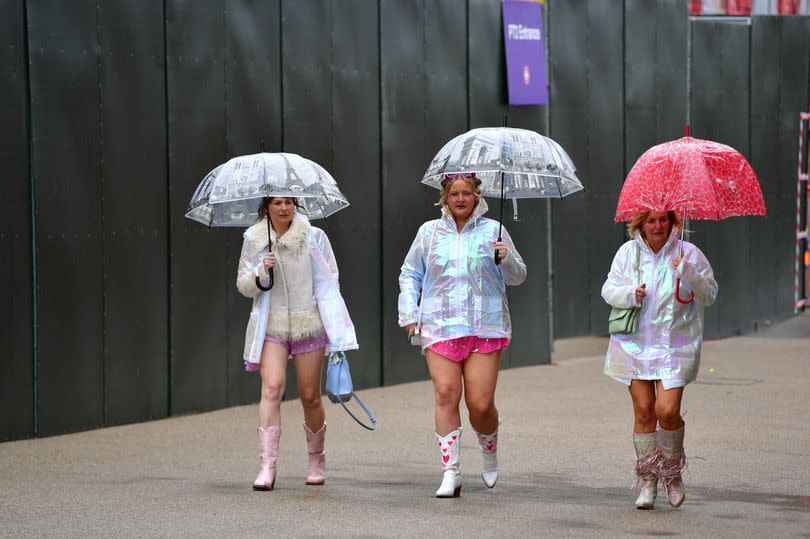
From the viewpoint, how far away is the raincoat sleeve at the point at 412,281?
8.10m

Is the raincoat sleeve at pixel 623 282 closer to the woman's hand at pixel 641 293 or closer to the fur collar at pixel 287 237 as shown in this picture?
the woman's hand at pixel 641 293

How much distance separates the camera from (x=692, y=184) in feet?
24.1

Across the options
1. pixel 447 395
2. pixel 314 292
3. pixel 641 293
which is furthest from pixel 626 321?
pixel 314 292

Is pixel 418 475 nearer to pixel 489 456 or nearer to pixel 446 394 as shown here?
pixel 489 456

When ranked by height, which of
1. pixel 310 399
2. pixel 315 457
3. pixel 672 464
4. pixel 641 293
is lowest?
pixel 315 457

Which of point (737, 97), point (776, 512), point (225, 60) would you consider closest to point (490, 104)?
point (225, 60)

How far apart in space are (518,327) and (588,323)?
136 cm

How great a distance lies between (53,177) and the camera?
33.7 ft

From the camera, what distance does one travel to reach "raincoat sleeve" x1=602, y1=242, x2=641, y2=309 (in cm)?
756

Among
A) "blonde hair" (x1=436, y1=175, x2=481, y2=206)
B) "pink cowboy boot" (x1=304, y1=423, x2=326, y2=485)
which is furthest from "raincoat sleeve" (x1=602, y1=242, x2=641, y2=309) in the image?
"pink cowboy boot" (x1=304, y1=423, x2=326, y2=485)

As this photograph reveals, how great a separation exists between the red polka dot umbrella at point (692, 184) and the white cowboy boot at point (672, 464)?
0.70 metres

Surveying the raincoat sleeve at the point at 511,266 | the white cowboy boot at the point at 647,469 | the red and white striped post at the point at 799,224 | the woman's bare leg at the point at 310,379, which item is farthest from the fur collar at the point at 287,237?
the red and white striped post at the point at 799,224

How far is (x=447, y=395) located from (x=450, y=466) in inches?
15.0

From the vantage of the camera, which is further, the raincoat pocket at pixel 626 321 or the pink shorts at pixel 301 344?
the pink shorts at pixel 301 344
